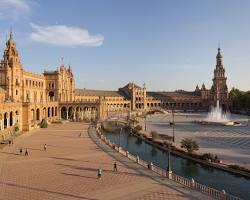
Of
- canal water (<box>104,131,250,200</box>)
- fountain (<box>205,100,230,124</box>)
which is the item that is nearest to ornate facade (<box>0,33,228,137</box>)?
canal water (<box>104,131,250,200</box>)

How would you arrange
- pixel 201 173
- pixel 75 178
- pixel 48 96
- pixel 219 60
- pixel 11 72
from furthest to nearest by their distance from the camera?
pixel 219 60 → pixel 48 96 → pixel 11 72 → pixel 201 173 → pixel 75 178

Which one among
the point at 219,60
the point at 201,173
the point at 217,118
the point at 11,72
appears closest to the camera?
the point at 201,173

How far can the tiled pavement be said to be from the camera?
87.6 ft

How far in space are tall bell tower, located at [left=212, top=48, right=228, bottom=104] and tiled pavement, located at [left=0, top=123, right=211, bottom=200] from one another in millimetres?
147837

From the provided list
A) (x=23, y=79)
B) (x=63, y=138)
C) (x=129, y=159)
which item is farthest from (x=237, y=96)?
(x=129, y=159)

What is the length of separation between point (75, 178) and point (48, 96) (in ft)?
276

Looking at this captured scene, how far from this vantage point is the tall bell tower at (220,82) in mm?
184250

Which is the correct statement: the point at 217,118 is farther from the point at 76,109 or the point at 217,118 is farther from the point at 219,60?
the point at 219,60

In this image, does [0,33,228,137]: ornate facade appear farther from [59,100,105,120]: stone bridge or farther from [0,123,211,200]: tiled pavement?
[0,123,211,200]: tiled pavement

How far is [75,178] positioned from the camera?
32.0 metres

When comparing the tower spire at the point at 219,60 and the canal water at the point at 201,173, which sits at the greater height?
the tower spire at the point at 219,60

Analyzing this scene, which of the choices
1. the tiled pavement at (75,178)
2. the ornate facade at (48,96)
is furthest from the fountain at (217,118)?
the tiled pavement at (75,178)

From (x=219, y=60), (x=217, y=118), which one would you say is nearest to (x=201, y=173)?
Answer: (x=217, y=118)

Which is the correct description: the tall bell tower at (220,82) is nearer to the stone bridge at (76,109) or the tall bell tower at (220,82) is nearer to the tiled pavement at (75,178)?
the stone bridge at (76,109)
